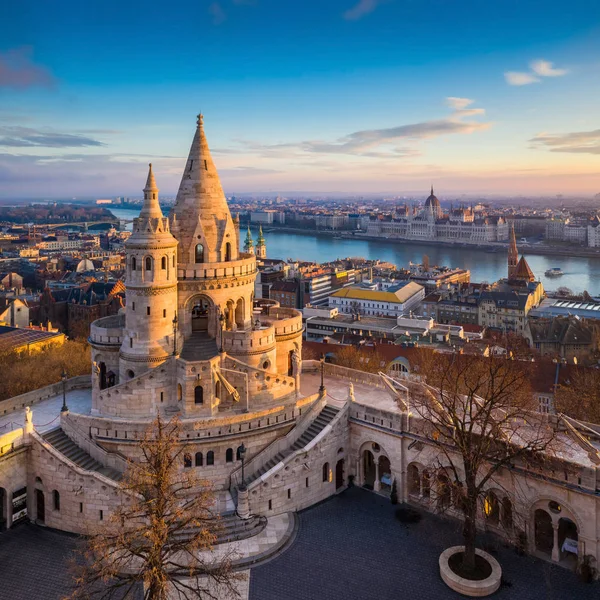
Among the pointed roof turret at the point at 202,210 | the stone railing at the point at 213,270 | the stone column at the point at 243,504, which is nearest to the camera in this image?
the stone column at the point at 243,504

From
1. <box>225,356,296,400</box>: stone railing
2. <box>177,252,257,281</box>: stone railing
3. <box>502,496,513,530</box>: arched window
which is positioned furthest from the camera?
<box>177,252,257,281</box>: stone railing

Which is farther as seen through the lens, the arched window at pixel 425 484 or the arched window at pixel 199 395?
the arched window at pixel 199 395

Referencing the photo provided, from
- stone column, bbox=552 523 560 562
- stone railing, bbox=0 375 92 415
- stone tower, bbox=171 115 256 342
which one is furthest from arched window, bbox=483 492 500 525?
stone railing, bbox=0 375 92 415

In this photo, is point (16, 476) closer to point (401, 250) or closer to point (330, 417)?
point (330, 417)

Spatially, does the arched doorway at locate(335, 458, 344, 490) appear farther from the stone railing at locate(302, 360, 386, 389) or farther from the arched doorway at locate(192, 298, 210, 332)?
the arched doorway at locate(192, 298, 210, 332)

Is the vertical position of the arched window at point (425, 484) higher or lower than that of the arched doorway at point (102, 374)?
lower

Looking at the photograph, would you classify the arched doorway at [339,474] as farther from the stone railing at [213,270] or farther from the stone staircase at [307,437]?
the stone railing at [213,270]

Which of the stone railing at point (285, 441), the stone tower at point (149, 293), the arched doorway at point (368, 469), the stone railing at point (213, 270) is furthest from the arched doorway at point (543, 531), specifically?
the stone railing at point (213, 270)

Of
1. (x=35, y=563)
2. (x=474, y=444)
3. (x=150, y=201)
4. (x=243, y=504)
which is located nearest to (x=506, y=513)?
(x=474, y=444)
